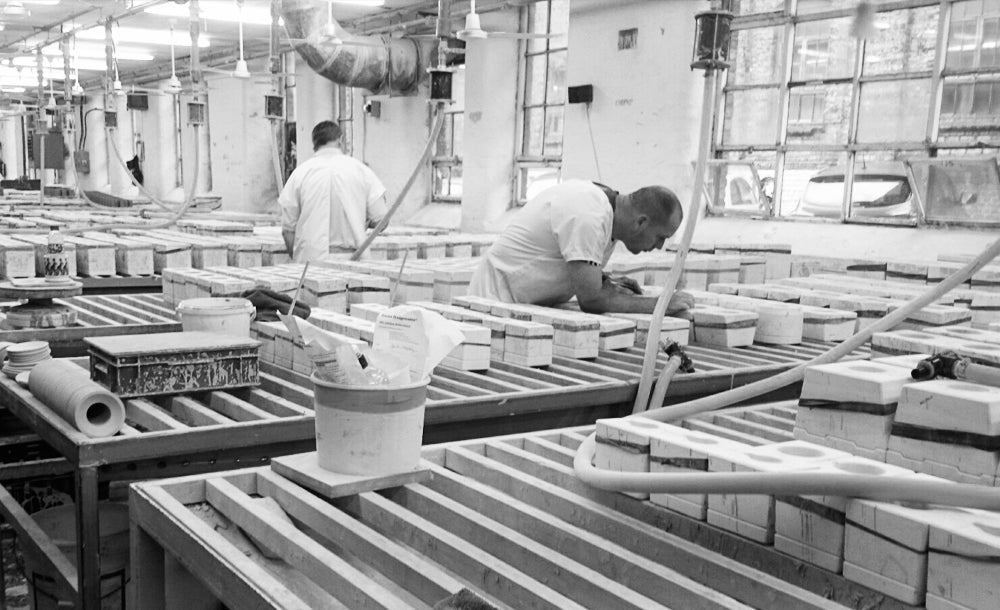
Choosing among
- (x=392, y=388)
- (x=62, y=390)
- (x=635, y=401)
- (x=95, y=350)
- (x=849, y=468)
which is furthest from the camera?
(x=635, y=401)

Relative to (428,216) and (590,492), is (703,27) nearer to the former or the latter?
(590,492)

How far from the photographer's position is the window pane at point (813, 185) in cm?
730

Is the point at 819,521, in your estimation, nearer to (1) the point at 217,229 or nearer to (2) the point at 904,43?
(2) the point at 904,43

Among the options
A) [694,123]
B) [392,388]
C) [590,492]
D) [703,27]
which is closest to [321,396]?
[392,388]

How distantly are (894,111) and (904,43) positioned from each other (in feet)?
1.64

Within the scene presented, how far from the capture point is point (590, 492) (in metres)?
1.86

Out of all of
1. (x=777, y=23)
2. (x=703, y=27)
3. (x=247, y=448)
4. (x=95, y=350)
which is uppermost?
(x=777, y=23)

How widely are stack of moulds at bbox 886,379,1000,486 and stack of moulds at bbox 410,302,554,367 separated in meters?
1.54

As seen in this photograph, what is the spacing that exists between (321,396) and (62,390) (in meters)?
1.02

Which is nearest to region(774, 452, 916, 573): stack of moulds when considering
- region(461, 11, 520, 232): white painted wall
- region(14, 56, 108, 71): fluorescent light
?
region(461, 11, 520, 232): white painted wall

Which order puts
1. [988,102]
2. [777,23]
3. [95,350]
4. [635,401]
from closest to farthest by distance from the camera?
[95,350], [635,401], [988,102], [777,23]

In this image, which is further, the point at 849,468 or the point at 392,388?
the point at 392,388

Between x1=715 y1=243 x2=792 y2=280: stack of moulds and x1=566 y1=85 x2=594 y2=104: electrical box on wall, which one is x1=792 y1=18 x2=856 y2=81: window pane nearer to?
x1=566 y1=85 x2=594 y2=104: electrical box on wall

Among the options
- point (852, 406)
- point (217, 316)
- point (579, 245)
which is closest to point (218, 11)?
point (579, 245)
